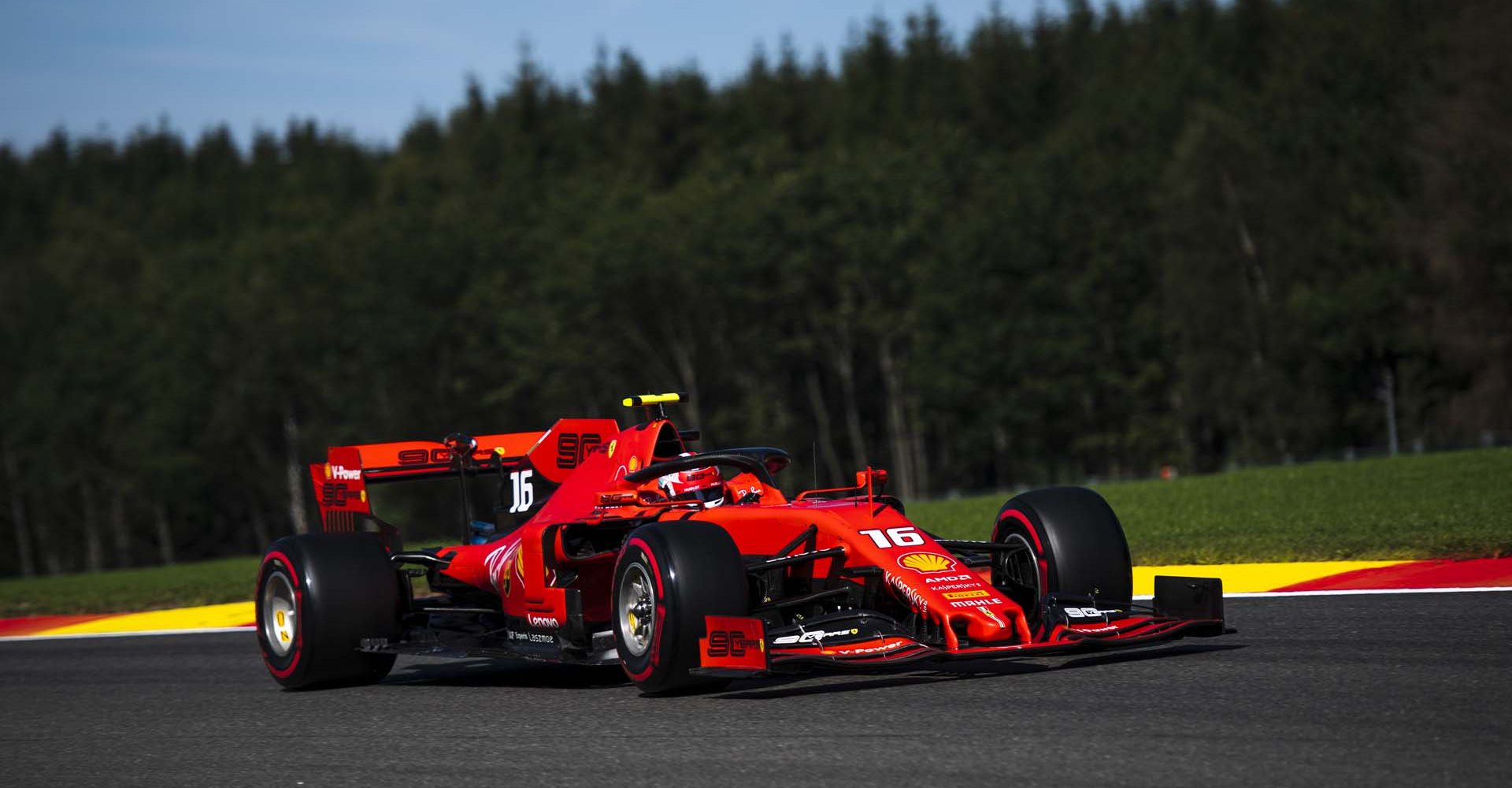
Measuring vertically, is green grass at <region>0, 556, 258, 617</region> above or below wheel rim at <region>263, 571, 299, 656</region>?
below

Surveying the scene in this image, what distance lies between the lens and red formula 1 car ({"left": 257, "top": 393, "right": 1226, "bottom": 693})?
8578 mm

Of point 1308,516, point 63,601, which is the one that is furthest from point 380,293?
point 1308,516

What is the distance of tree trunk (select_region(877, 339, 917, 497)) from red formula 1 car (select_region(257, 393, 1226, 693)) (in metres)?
48.8

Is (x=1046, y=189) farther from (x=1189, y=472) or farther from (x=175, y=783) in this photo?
(x=175, y=783)

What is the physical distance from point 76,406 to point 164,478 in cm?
625

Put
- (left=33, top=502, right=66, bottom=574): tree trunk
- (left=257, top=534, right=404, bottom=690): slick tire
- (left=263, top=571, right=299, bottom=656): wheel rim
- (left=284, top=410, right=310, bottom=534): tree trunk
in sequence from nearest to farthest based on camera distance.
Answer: (left=257, top=534, right=404, bottom=690): slick tire → (left=263, top=571, right=299, bottom=656): wheel rim → (left=284, top=410, right=310, bottom=534): tree trunk → (left=33, top=502, right=66, bottom=574): tree trunk

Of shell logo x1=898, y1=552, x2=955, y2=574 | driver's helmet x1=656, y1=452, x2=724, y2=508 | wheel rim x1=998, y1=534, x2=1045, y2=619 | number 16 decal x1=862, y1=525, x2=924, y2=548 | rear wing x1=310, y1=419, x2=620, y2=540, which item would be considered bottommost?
wheel rim x1=998, y1=534, x2=1045, y2=619

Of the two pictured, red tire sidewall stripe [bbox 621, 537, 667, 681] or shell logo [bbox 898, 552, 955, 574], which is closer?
red tire sidewall stripe [bbox 621, 537, 667, 681]

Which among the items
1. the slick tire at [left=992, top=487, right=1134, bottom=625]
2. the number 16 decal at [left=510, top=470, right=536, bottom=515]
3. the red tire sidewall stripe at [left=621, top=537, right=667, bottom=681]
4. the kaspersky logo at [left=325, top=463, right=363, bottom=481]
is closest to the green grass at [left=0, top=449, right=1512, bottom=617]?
the slick tire at [left=992, top=487, right=1134, bottom=625]

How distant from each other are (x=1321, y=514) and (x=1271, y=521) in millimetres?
573

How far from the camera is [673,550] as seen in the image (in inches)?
340

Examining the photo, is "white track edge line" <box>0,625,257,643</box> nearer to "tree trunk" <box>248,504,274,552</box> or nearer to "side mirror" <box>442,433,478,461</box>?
"side mirror" <box>442,433,478,461</box>

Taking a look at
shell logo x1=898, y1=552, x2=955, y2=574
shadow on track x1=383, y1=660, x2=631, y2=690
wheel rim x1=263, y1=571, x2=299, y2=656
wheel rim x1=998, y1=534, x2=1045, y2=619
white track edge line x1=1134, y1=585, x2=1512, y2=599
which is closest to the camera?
shell logo x1=898, y1=552, x2=955, y2=574

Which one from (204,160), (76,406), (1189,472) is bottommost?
(1189,472)
